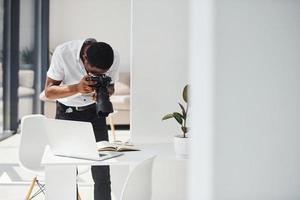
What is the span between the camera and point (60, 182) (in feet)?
7.18

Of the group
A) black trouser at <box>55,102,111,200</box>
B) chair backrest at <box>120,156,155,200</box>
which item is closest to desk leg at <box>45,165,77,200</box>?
chair backrest at <box>120,156,155,200</box>

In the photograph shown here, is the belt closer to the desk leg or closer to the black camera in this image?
the black camera

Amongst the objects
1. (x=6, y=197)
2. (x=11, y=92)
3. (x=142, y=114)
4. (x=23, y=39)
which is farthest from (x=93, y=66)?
(x=23, y=39)

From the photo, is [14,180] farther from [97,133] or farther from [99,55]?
[99,55]

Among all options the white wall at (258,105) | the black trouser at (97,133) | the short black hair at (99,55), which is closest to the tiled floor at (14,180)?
the black trouser at (97,133)

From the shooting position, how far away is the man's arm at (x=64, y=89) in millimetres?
2535

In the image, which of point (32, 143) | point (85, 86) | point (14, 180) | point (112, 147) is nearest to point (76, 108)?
point (85, 86)

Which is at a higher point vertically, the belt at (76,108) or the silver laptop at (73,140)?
the belt at (76,108)

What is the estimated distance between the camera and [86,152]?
220 cm

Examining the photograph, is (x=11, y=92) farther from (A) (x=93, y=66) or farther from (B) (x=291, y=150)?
(B) (x=291, y=150)

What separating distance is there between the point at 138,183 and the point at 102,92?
583mm

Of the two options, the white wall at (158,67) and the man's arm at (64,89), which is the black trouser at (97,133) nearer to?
the man's arm at (64,89)

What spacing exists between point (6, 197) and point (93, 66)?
1860 mm

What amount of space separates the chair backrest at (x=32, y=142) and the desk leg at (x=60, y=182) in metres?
1.04
